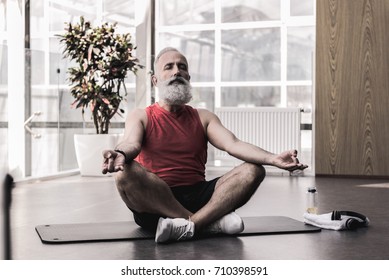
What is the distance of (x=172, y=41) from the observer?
7910mm

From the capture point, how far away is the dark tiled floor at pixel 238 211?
2.52m

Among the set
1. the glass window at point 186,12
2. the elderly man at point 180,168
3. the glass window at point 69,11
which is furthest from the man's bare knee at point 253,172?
the glass window at point 186,12

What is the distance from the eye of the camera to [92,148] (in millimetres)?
6727

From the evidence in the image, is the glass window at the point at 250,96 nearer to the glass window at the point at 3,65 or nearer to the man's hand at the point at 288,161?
the glass window at the point at 3,65

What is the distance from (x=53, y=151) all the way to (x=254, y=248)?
14.5 ft

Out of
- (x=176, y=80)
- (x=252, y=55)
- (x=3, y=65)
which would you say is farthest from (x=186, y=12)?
(x=176, y=80)

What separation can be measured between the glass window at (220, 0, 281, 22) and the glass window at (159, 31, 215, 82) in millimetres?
335

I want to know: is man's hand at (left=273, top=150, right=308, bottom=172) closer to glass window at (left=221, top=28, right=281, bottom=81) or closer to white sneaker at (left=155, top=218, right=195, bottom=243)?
white sneaker at (left=155, top=218, right=195, bottom=243)

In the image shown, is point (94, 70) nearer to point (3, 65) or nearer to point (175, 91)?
point (3, 65)

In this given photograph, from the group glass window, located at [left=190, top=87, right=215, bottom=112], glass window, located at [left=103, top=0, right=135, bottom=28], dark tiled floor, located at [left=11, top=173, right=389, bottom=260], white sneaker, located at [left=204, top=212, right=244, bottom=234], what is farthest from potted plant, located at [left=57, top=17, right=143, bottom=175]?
white sneaker, located at [left=204, top=212, right=244, bottom=234]

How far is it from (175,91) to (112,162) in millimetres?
723

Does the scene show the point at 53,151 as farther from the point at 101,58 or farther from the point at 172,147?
the point at 172,147

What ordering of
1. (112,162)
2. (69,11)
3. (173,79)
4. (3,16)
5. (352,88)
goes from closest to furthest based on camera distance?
(112,162) → (173,79) → (3,16) → (352,88) → (69,11)
